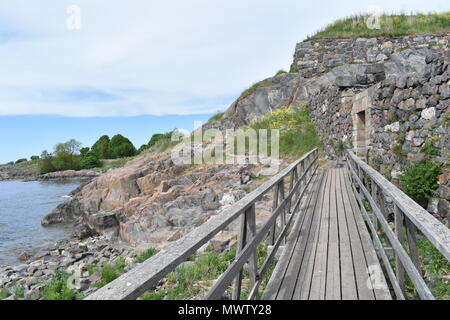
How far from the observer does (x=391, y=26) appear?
71.8 feet

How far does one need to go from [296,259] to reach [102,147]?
264ft

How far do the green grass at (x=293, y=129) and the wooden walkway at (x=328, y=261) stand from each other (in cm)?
923

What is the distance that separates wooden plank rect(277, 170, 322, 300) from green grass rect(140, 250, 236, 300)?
1.24m

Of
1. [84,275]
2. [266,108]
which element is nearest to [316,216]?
[84,275]

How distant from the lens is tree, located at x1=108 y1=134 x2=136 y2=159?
247 feet

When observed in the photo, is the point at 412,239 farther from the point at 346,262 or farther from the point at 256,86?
the point at 256,86

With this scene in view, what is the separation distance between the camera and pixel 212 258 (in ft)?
17.0

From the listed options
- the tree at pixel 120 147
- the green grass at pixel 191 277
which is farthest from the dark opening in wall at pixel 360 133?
the tree at pixel 120 147

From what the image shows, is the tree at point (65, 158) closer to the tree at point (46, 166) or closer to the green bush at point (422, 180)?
the tree at point (46, 166)

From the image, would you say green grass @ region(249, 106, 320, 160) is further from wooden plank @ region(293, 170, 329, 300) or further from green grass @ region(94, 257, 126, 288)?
wooden plank @ region(293, 170, 329, 300)

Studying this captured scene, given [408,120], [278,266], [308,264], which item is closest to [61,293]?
[278,266]

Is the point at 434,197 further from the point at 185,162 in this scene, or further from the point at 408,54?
the point at 408,54

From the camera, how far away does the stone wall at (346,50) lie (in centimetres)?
1947

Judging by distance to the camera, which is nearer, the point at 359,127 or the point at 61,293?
the point at 61,293
